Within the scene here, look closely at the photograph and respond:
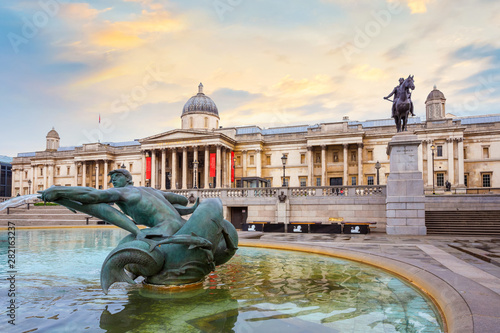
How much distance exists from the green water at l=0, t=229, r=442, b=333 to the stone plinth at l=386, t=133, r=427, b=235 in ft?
41.1

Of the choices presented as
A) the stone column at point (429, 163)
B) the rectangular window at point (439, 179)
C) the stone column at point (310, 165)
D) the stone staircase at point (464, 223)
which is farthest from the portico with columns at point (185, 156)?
the stone staircase at point (464, 223)

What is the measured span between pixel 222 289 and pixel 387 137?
56047mm

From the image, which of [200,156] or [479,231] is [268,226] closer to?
[479,231]

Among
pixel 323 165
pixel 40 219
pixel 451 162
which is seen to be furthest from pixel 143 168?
pixel 451 162

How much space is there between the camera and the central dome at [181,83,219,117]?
67.8 metres

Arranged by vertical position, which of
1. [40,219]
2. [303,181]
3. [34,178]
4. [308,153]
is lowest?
[40,219]

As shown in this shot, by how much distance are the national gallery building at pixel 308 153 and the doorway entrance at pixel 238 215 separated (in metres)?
21.1

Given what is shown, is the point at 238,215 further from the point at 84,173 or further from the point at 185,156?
the point at 84,173

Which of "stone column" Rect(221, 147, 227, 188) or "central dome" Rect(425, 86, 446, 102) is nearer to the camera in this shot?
"central dome" Rect(425, 86, 446, 102)

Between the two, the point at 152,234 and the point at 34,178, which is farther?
the point at 34,178

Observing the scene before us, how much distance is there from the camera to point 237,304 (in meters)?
5.73

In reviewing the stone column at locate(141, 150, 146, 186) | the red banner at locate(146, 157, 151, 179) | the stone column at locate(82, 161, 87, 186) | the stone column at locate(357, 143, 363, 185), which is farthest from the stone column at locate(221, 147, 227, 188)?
the stone column at locate(82, 161, 87, 186)

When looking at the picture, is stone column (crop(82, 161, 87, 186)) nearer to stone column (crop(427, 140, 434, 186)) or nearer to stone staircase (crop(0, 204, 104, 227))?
stone staircase (crop(0, 204, 104, 227))

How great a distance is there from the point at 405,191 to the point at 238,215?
48.8 feet
